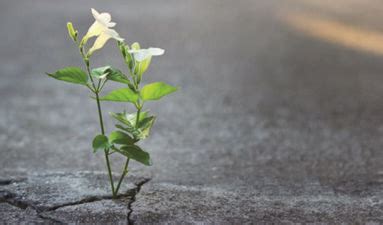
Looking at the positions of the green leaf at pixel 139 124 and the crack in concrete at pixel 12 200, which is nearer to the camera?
the green leaf at pixel 139 124

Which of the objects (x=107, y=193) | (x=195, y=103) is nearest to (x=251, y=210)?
(x=107, y=193)

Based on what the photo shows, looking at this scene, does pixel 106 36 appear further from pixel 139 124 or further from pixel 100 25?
pixel 139 124

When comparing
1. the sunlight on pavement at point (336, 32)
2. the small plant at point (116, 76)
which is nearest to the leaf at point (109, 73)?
the small plant at point (116, 76)

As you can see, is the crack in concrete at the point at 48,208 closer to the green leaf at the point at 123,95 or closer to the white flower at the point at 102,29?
the green leaf at the point at 123,95

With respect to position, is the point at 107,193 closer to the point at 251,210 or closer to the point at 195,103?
the point at 251,210

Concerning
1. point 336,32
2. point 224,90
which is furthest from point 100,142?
point 336,32

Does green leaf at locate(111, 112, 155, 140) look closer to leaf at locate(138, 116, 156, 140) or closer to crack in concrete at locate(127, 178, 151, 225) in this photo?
leaf at locate(138, 116, 156, 140)

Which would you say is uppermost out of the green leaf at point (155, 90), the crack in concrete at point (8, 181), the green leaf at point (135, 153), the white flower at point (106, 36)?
the white flower at point (106, 36)
